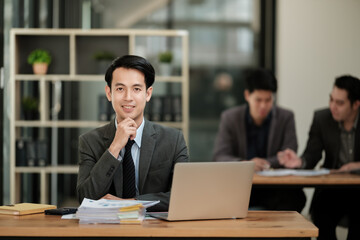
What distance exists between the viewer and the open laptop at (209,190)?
2.19 m

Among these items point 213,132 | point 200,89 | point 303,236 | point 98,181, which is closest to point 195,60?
point 200,89

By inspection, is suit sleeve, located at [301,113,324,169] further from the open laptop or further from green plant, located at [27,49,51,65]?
green plant, located at [27,49,51,65]

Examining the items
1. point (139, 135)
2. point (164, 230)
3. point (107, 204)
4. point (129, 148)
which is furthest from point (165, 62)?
point (164, 230)

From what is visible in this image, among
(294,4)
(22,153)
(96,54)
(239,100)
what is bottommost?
(22,153)

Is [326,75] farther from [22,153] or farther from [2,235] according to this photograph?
[2,235]

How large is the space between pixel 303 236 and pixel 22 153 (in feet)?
13.2

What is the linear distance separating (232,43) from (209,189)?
5.15 metres

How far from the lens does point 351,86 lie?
4.32m

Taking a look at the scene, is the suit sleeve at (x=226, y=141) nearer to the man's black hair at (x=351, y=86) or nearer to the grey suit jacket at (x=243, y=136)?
the grey suit jacket at (x=243, y=136)

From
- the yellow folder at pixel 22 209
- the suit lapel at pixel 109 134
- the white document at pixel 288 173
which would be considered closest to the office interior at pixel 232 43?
the white document at pixel 288 173

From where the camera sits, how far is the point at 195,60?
7164 mm

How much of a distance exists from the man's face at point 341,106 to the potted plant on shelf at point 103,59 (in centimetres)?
233

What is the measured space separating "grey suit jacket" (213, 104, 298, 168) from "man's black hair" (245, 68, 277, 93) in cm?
26

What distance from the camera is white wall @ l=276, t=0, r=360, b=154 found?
21.3 feet
